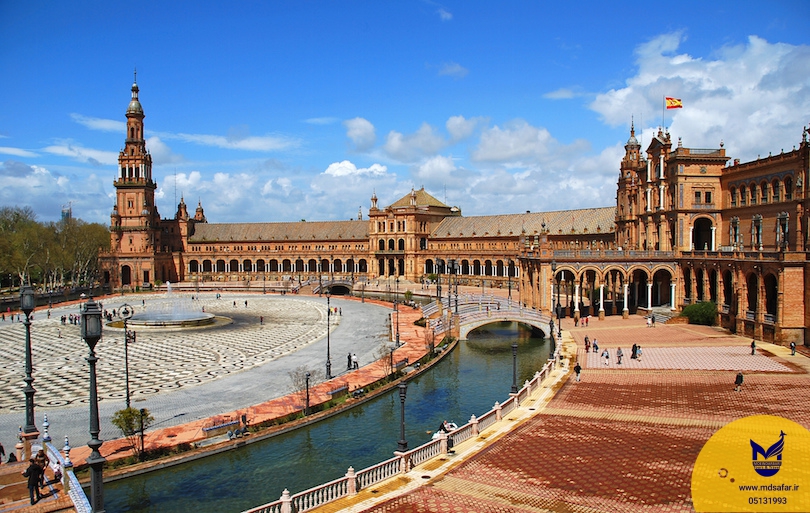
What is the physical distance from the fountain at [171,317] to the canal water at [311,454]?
32994 mm

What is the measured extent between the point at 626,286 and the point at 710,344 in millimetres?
17517

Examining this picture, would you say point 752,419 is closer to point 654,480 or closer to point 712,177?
point 654,480

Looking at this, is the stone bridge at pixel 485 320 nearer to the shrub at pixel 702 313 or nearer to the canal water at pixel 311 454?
the shrub at pixel 702 313

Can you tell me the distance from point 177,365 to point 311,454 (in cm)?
2069

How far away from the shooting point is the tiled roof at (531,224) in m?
93.1

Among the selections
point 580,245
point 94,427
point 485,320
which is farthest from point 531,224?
point 94,427

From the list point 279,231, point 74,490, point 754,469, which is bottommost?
point 754,469

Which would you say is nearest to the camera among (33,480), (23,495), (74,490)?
(74,490)

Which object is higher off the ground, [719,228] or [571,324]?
[719,228]

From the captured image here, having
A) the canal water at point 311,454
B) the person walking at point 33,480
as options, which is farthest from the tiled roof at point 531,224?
the person walking at point 33,480

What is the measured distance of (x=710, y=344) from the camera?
45.5m

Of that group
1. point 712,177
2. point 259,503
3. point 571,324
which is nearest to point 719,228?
point 712,177

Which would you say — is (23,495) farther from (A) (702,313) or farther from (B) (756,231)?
(B) (756,231)

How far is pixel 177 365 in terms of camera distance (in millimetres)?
44500
